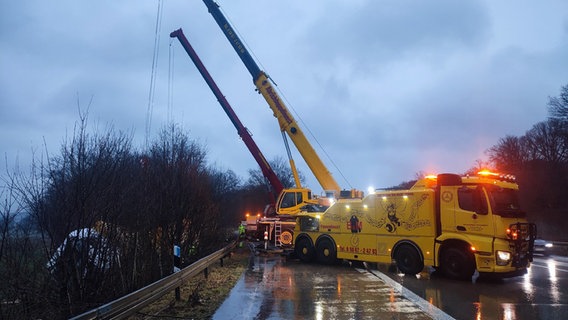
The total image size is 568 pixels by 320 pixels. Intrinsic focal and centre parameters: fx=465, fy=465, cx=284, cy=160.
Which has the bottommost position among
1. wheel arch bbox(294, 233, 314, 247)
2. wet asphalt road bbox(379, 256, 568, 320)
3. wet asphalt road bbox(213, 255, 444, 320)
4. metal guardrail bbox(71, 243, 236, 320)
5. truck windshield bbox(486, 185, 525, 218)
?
wet asphalt road bbox(213, 255, 444, 320)

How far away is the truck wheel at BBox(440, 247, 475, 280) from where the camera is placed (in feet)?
43.5

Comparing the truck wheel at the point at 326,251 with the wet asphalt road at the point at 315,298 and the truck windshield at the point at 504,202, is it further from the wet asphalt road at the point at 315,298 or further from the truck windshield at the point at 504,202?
the truck windshield at the point at 504,202

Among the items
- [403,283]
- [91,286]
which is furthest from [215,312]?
[403,283]

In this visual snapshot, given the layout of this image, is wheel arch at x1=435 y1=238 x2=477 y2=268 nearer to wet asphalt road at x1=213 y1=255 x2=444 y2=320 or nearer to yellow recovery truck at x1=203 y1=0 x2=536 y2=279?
yellow recovery truck at x1=203 y1=0 x2=536 y2=279

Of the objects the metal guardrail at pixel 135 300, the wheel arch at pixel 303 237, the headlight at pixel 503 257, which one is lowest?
the metal guardrail at pixel 135 300

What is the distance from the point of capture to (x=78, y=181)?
7.69 metres

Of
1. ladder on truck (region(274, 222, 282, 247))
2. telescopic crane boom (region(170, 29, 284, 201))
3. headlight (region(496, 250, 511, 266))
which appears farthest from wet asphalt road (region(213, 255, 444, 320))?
telescopic crane boom (region(170, 29, 284, 201))

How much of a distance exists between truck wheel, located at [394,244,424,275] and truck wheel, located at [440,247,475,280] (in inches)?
30.2

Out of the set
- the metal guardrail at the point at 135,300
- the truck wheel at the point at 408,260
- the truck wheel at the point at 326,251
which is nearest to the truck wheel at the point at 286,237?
the truck wheel at the point at 326,251

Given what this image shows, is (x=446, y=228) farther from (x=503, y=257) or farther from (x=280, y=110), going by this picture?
(x=280, y=110)

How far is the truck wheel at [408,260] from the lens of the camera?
14516 millimetres

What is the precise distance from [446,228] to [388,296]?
441 cm

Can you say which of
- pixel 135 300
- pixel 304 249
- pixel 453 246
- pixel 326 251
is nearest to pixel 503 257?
pixel 453 246

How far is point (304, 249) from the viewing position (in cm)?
1916
